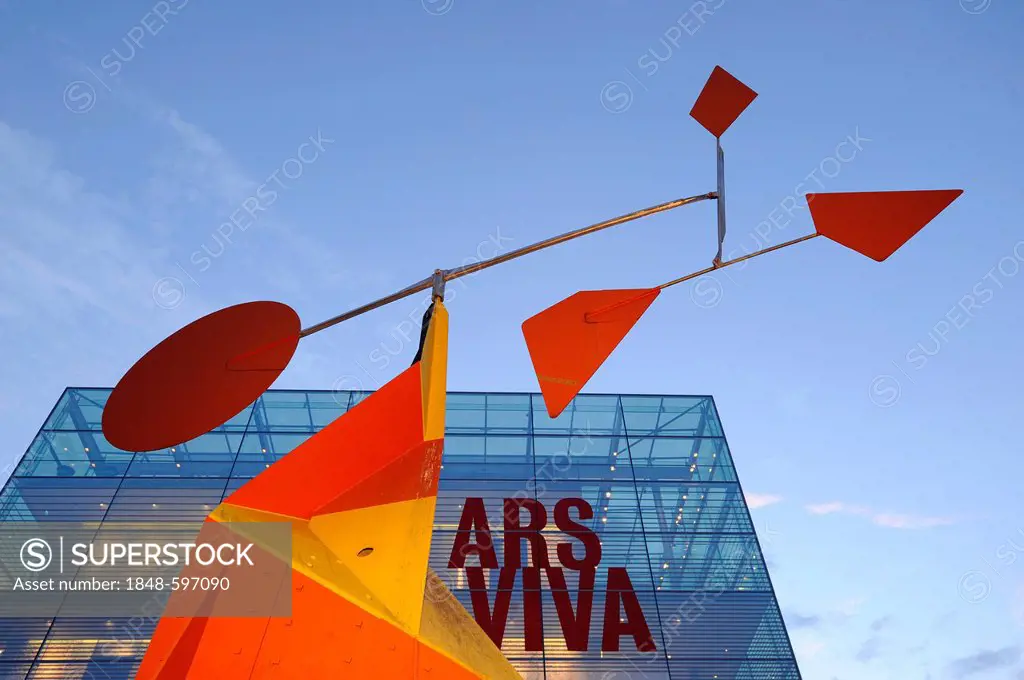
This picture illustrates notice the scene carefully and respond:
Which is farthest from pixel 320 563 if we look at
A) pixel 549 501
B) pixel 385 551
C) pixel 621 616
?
pixel 549 501

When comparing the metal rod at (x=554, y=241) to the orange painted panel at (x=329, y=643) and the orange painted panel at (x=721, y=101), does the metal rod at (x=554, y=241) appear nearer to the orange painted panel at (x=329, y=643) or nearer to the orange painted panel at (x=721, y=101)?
the orange painted panel at (x=721, y=101)

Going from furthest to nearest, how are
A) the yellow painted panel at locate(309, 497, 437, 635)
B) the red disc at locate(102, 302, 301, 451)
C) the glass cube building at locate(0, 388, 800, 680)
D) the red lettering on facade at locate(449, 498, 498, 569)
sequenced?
1. the red lettering on facade at locate(449, 498, 498, 569)
2. the glass cube building at locate(0, 388, 800, 680)
3. the red disc at locate(102, 302, 301, 451)
4. the yellow painted panel at locate(309, 497, 437, 635)

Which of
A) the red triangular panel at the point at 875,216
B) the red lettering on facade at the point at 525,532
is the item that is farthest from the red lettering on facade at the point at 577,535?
the red triangular panel at the point at 875,216

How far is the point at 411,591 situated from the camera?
2857 millimetres

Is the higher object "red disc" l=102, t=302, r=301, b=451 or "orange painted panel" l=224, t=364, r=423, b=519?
"red disc" l=102, t=302, r=301, b=451

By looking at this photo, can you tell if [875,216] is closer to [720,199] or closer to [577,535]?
[720,199]

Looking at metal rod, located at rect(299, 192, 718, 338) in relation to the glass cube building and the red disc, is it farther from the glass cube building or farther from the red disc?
the glass cube building

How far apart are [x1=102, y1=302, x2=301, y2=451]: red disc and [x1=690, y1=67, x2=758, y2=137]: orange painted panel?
2254mm

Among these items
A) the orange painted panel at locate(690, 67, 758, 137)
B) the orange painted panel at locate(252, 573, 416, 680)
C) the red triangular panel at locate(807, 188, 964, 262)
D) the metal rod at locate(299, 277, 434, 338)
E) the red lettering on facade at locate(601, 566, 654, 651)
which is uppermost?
the red lettering on facade at locate(601, 566, 654, 651)

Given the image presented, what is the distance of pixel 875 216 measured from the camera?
3602 mm

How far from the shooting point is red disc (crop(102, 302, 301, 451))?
10.4 ft

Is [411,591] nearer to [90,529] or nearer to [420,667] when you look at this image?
[420,667]

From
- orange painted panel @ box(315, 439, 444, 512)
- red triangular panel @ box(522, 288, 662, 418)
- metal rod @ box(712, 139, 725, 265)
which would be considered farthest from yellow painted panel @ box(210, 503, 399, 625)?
metal rod @ box(712, 139, 725, 265)

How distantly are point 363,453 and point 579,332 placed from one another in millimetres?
1276
